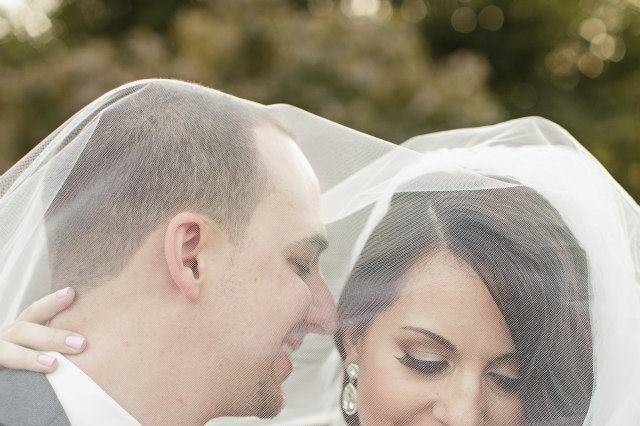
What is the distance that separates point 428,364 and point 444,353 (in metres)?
0.06

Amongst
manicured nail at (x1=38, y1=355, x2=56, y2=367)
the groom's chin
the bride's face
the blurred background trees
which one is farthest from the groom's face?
the blurred background trees

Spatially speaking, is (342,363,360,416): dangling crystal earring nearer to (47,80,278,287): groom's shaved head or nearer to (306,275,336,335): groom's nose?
(306,275,336,335): groom's nose

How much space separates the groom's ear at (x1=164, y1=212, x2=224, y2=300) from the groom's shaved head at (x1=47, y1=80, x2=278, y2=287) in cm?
4

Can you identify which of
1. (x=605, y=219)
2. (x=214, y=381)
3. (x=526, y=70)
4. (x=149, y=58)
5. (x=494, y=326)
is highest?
(x=605, y=219)

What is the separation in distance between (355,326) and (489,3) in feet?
68.6

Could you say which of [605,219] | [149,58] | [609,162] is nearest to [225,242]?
[605,219]

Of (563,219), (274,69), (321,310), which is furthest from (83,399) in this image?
(274,69)

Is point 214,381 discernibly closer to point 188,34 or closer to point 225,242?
point 225,242

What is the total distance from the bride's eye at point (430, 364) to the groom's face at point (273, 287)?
1.09ft

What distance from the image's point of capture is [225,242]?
8.92 ft

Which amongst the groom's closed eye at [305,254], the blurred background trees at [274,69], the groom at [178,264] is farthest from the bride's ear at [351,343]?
the blurred background trees at [274,69]

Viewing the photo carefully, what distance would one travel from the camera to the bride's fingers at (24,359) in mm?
2553

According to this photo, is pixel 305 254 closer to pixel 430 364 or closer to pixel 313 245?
pixel 313 245

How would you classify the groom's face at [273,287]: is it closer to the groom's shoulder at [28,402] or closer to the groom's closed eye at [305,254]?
the groom's closed eye at [305,254]
